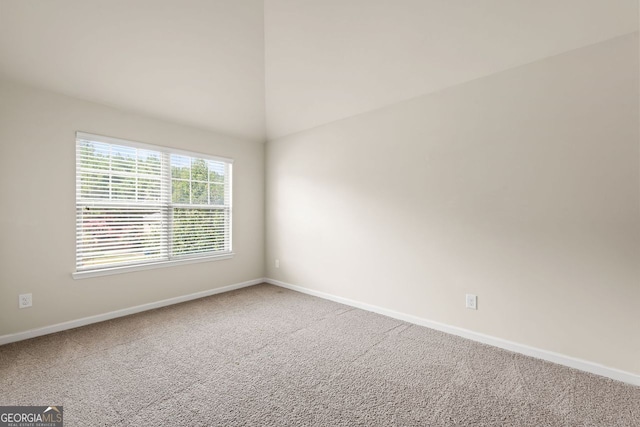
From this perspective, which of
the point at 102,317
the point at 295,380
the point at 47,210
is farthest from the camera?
the point at 102,317

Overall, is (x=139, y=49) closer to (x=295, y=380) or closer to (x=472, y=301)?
(x=295, y=380)

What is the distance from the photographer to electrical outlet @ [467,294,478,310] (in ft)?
8.73

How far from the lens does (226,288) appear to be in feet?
14.0

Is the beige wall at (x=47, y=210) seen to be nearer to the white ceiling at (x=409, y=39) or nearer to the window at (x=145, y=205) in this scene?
the window at (x=145, y=205)

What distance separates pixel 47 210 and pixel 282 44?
110 inches

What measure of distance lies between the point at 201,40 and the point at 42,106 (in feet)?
5.40

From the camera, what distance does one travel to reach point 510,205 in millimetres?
2479

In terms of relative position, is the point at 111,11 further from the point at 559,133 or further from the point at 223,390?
the point at 559,133

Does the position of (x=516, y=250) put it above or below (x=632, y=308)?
above

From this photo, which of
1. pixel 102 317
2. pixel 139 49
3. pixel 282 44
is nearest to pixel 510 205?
pixel 282 44

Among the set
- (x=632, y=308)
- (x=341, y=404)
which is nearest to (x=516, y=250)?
(x=632, y=308)

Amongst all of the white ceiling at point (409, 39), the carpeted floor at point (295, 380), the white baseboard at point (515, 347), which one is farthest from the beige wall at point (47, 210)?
the white baseboard at point (515, 347)

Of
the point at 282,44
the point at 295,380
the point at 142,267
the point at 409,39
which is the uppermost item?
the point at 282,44

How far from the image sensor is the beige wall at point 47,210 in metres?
2.57
